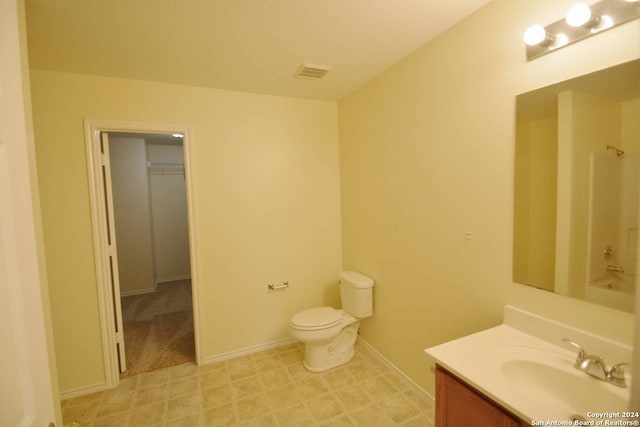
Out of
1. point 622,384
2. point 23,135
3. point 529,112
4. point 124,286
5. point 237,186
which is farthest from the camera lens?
point 124,286

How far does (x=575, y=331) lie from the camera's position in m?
1.26

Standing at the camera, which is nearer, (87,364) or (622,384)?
(622,384)

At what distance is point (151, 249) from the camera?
4.61 meters

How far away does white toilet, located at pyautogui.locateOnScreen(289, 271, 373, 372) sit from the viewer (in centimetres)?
242

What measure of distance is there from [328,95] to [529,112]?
5.97 feet

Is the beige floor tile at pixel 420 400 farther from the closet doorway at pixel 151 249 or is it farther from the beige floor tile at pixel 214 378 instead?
the closet doorway at pixel 151 249

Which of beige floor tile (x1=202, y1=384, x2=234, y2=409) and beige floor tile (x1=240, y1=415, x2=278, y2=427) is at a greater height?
beige floor tile (x1=202, y1=384, x2=234, y2=409)

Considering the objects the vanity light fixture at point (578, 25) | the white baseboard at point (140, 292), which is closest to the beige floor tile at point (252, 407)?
the vanity light fixture at point (578, 25)

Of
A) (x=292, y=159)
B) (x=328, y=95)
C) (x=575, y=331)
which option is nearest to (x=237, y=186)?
(x=292, y=159)

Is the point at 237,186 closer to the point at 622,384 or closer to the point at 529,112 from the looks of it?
the point at 529,112

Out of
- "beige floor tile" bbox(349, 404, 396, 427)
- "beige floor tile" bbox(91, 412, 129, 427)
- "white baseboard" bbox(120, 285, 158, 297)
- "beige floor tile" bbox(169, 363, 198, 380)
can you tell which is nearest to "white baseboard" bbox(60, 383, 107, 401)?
"beige floor tile" bbox(91, 412, 129, 427)

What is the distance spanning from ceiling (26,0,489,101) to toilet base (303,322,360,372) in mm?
2226

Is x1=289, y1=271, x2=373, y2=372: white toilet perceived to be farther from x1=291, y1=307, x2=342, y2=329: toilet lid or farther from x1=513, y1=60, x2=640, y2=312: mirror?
x1=513, y1=60, x2=640, y2=312: mirror

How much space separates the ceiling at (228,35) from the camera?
152cm
